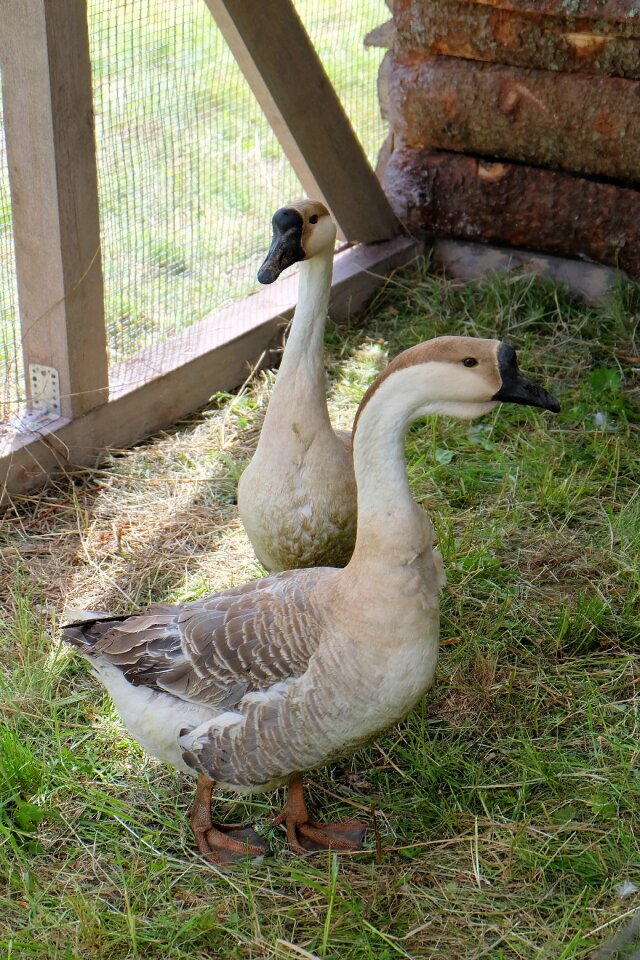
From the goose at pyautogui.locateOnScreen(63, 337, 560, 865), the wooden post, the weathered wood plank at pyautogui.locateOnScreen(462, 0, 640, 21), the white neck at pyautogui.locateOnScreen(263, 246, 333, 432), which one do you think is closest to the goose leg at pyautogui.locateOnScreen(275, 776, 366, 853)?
the goose at pyautogui.locateOnScreen(63, 337, 560, 865)

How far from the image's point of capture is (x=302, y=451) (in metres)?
3.27

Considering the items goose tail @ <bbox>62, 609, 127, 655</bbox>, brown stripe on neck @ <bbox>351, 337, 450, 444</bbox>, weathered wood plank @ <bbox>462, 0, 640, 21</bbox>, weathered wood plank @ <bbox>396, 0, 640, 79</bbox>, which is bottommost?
goose tail @ <bbox>62, 609, 127, 655</bbox>

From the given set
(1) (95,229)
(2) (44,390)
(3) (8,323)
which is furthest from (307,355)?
(3) (8,323)

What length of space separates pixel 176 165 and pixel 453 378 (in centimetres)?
261

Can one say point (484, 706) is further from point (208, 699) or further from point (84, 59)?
point (84, 59)

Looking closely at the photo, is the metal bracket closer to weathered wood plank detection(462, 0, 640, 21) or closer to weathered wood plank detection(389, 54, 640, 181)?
weathered wood plank detection(389, 54, 640, 181)

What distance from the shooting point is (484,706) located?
10.8 ft

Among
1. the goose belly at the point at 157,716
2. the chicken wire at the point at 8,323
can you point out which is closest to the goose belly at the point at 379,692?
the goose belly at the point at 157,716

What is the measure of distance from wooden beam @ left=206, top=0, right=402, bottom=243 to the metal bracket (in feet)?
5.66

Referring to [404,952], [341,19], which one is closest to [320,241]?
[404,952]

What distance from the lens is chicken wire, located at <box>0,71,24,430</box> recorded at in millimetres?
4117

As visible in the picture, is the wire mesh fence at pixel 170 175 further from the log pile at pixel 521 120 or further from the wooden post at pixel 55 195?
the log pile at pixel 521 120

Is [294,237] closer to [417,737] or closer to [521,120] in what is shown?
[417,737]

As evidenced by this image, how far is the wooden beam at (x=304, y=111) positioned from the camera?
15.1ft
